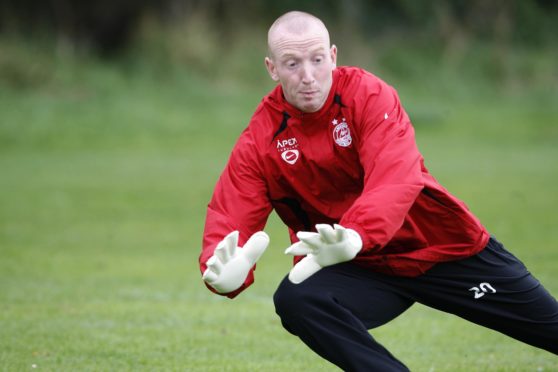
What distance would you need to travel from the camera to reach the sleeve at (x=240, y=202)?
5035 mm

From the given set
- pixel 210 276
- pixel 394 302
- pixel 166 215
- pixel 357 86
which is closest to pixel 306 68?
pixel 357 86

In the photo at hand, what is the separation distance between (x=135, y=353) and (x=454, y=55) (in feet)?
85.7

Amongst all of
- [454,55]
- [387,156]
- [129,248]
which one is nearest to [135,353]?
[387,156]

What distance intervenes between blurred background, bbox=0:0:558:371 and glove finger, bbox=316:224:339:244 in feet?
10.2

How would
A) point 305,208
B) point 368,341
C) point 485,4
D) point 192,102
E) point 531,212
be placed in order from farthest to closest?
point 485,4 → point 192,102 → point 531,212 → point 305,208 → point 368,341

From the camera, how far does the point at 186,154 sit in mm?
24156

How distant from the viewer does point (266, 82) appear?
3005cm

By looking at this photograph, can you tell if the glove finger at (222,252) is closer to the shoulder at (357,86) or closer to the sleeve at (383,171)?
the sleeve at (383,171)

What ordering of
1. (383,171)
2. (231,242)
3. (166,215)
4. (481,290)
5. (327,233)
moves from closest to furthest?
(327,233)
(231,242)
(383,171)
(481,290)
(166,215)

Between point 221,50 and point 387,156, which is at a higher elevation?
point 387,156

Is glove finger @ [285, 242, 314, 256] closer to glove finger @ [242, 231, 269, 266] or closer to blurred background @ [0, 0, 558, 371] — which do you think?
glove finger @ [242, 231, 269, 266]

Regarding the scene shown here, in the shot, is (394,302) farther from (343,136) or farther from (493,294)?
(343,136)

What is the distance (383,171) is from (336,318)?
0.81 meters

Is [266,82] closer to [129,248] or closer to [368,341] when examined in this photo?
[129,248]
